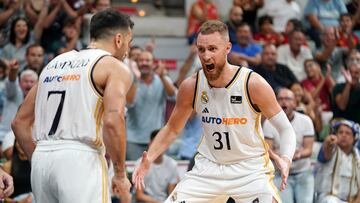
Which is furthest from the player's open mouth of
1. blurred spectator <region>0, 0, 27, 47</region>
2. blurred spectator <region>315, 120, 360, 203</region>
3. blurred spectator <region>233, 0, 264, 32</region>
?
blurred spectator <region>233, 0, 264, 32</region>

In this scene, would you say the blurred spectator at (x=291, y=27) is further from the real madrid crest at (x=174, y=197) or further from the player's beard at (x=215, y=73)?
the real madrid crest at (x=174, y=197)

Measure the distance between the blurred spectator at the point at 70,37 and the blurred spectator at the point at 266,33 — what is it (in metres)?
3.46

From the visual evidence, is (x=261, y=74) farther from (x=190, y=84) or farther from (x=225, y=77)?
(x=225, y=77)

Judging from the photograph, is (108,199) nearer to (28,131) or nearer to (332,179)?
(28,131)

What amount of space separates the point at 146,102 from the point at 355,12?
19.2 feet

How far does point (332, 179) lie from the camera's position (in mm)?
11641

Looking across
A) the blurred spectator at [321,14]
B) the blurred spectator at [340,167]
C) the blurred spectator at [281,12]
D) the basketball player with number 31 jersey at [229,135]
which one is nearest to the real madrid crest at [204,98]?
the basketball player with number 31 jersey at [229,135]

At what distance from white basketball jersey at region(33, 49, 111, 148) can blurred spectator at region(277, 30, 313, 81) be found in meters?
8.60

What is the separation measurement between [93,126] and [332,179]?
559 cm

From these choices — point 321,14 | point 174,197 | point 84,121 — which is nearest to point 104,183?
point 84,121

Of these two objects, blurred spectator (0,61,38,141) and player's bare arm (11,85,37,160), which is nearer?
player's bare arm (11,85,37,160)

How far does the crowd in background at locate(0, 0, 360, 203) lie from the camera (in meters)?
11.7

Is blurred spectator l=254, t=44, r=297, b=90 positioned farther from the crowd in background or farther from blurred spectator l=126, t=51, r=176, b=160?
blurred spectator l=126, t=51, r=176, b=160

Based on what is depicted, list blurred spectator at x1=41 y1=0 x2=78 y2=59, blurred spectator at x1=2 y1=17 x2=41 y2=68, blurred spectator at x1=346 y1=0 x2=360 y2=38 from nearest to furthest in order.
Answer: blurred spectator at x1=2 y1=17 x2=41 y2=68 → blurred spectator at x1=41 y1=0 x2=78 y2=59 → blurred spectator at x1=346 y1=0 x2=360 y2=38
